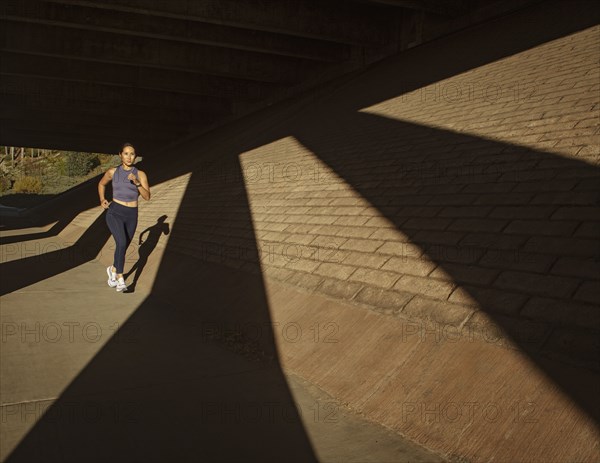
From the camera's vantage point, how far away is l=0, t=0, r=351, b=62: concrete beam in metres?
13.3

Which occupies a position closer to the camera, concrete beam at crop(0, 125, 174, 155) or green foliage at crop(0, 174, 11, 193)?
concrete beam at crop(0, 125, 174, 155)

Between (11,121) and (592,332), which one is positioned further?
(11,121)

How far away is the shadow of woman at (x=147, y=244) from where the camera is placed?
8283 millimetres

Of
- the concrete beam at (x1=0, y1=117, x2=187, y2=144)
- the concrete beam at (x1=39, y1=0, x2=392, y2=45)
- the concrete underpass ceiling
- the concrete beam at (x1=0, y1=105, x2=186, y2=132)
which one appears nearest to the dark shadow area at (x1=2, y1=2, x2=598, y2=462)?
the concrete beam at (x1=39, y1=0, x2=392, y2=45)

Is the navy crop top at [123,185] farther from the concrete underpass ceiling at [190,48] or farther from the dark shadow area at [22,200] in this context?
the dark shadow area at [22,200]

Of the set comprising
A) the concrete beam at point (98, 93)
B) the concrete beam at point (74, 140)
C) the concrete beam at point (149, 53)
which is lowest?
the concrete beam at point (74, 140)

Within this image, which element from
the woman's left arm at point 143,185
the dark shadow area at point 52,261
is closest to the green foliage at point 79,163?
the dark shadow area at point 52,261

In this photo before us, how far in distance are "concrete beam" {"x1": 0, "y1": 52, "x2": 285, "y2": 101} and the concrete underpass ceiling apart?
32 millimetres

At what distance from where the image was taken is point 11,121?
25.7 metres

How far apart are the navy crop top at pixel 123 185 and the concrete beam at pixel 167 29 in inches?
347

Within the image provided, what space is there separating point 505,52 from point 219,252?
20.5 ft

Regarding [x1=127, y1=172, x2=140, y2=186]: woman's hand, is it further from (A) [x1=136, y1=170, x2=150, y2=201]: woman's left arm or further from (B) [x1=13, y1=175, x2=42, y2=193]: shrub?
(B) [x1=13, y1=175, x2=42, y2=193]: shrub

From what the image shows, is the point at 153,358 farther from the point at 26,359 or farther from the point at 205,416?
the point at 205,416

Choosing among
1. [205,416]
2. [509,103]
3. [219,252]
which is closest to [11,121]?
[219,252]
